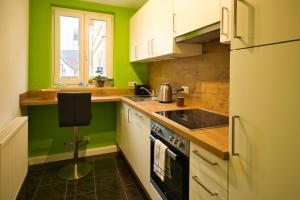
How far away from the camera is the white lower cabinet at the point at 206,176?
94 cm

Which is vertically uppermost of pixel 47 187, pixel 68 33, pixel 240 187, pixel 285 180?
pixel 68 33

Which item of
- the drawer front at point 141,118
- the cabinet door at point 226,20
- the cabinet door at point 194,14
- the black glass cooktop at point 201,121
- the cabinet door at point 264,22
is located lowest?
the drawer front at point 141,118

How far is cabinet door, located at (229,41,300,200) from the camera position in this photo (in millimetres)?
647

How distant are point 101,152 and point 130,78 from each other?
1273 mm

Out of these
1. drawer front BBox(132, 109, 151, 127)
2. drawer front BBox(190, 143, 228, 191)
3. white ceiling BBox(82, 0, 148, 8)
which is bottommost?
drawer front BBox(190, 143, 228, 191)

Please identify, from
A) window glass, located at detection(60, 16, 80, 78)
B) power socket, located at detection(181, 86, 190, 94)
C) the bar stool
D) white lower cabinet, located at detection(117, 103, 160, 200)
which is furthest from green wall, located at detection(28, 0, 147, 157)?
power socket, located at detection(181, 86, 190, 94)

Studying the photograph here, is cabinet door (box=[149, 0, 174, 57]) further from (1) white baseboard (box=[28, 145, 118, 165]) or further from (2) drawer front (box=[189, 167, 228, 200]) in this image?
(1) white baseboard (box=[28, 145, 118, 165])

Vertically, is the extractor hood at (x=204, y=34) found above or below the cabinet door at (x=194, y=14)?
below

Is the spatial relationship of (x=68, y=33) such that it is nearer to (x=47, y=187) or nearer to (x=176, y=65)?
(x=176, y=65)

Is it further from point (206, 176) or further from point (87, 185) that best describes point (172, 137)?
point (87, 185)

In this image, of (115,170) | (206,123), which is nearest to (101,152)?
(115,170)

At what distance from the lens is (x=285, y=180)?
26.4 inches

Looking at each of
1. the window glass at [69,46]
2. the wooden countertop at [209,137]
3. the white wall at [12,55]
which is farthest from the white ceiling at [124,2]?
the wooden countertop at [209,137]

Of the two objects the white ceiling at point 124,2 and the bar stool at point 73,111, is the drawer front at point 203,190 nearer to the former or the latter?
the bar stool at point 73,111
